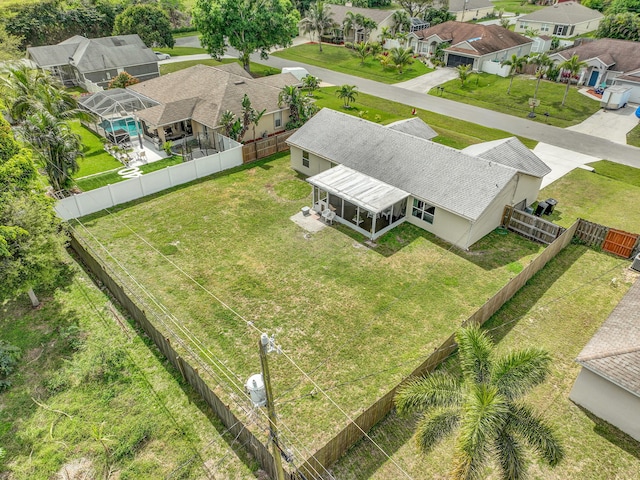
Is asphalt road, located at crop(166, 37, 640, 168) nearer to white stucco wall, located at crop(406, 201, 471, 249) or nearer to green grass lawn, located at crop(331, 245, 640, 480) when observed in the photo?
green grass lawn, located at crop(331, 245, 640, 480)

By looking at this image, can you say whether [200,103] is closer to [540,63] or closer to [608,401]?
[608,401]

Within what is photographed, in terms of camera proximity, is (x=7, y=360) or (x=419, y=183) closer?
(x=7, y=360)

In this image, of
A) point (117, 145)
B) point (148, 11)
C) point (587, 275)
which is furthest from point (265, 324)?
point (148, 11)

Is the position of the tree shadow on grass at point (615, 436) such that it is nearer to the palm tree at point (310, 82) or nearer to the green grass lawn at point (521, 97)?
the green grass lawn at point (521, 97)

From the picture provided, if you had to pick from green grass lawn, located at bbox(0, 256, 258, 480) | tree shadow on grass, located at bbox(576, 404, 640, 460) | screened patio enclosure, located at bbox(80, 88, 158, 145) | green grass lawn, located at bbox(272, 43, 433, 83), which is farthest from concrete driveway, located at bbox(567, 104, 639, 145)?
green grass lawn, located at bbox(0, 256, 258, 480)

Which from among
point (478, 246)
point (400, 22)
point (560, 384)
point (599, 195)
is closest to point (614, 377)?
point (560, 384)

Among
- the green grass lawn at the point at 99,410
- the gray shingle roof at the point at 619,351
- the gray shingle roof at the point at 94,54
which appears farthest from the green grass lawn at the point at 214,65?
the gray shingle roof at the point at 619,351
